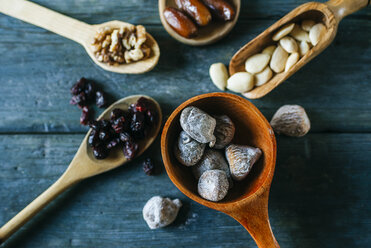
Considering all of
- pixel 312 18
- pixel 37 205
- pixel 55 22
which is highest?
pixel 312 18

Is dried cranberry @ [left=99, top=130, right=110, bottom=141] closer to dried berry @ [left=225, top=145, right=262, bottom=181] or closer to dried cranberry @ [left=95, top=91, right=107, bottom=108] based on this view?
dried cranberry @ [left=95, top=91, right=107, bottom=108]

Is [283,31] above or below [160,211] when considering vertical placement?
above

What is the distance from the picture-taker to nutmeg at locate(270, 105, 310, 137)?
0.73 meters

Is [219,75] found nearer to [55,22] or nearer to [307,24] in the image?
[307,24]

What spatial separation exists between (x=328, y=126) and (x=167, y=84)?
446 mm

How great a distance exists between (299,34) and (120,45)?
0.46m

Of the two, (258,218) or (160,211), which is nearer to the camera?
(258,218)

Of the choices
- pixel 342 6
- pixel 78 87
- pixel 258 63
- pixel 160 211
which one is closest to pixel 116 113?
pixel 78 87

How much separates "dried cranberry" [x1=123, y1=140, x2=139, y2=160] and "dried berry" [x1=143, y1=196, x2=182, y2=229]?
13 cm

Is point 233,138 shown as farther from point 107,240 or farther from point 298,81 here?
point 107,240

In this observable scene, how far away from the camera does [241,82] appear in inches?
29.5

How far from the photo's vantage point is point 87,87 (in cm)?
78

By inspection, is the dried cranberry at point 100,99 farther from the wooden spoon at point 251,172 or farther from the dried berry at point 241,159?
the dried berry at point 241,159

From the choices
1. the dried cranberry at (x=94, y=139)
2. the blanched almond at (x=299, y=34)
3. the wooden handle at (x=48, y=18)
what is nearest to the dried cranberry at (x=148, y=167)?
the dried cranberry at (x=94, y=139)
